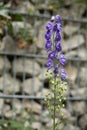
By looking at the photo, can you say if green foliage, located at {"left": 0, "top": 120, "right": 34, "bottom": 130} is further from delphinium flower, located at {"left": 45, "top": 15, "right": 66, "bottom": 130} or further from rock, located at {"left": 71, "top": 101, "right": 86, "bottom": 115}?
rock, located at {"left": 71, "top": 101, "right": 86, "bottom": 115}

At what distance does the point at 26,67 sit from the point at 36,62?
122 mm

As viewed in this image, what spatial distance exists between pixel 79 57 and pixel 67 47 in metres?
0.16

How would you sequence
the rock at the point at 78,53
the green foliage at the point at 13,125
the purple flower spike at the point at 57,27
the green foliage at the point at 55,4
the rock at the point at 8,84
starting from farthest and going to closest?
the rock at the point at 78,53
the green foliage at the point at 55,4
the rock at the point at 8,84
the green foliage at the point at 13,125
the purple flower spike at the point at 57,27

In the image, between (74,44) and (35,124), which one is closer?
(35,124)

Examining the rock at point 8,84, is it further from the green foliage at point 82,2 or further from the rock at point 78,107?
the green foliage at point 82,2

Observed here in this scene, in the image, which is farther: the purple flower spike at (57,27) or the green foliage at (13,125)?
the green foliage at (13,125)

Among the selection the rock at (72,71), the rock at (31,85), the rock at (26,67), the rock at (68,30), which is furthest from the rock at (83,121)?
the rock at (68,30)

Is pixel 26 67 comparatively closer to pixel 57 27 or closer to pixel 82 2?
pixel 82 2

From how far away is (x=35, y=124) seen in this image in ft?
11.3

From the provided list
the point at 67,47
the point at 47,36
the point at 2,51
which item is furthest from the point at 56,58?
the point at 67,47

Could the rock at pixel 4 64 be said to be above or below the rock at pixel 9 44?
below

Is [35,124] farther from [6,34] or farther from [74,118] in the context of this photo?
[6,34]

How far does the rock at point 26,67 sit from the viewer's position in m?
3.38

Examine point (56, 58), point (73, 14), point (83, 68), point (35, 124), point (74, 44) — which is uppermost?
point (73, 14)
